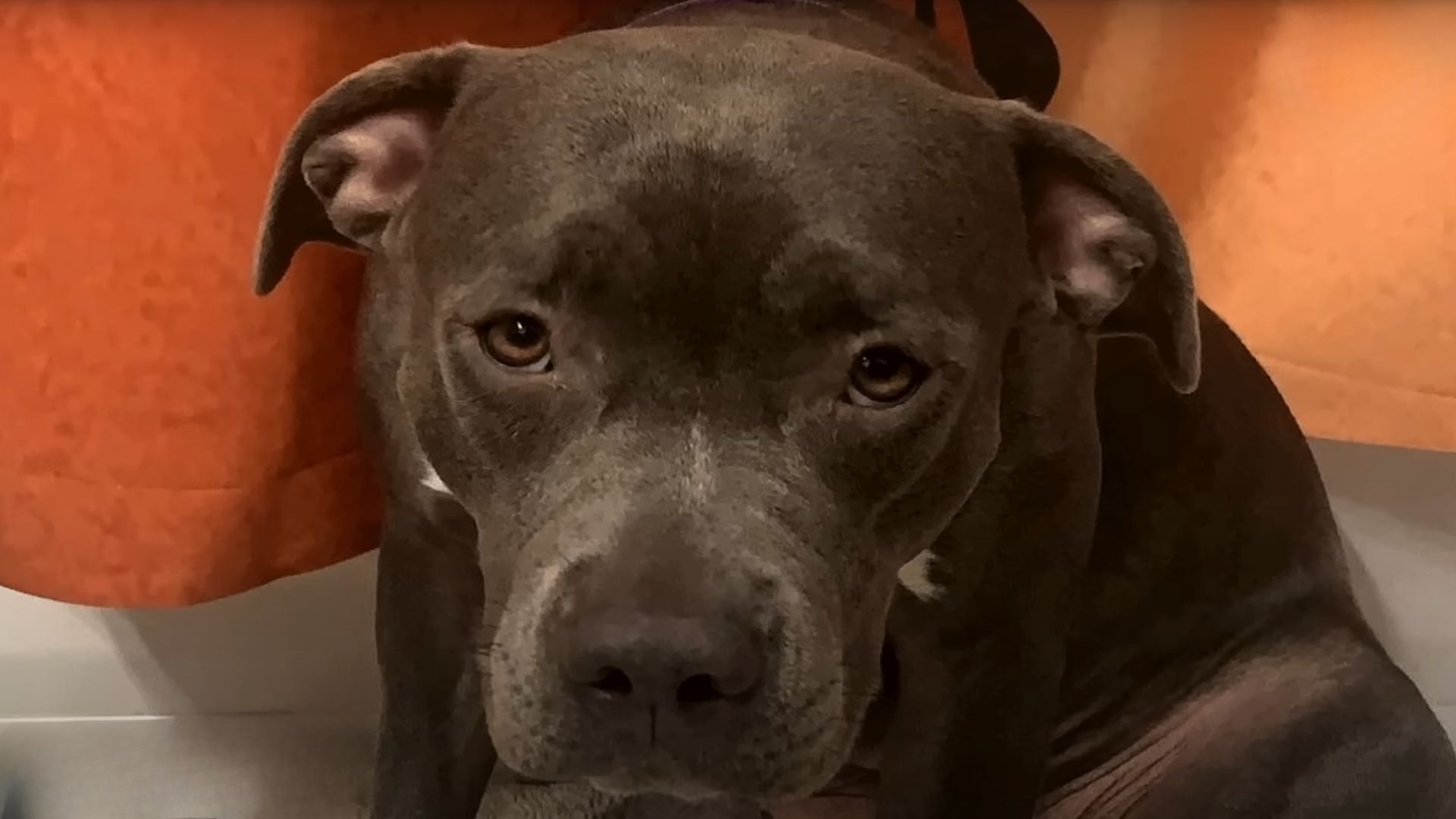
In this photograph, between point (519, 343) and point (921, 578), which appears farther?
point (921, 578)

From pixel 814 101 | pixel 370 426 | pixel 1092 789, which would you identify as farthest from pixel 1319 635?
pixel 370 426

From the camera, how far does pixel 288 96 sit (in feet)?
4.41

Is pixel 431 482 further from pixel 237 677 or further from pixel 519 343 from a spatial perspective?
pixel 237 677

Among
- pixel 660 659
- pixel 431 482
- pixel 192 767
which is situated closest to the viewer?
pixel 660 659

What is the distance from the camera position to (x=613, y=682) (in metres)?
1.15

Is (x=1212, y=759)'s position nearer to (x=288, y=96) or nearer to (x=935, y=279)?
(x=935, y=279)

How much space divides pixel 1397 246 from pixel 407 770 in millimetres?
1101

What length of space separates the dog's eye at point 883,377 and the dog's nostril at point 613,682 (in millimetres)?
274

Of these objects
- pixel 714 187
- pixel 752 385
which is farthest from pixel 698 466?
pixel 714 187

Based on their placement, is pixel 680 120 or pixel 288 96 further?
pixel 288 96

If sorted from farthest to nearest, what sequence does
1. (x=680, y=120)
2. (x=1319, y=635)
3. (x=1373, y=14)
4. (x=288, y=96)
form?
(x=1319, y=635) < (x=1373, y=14) < (x=288, y=96) < (x=680, y=120)

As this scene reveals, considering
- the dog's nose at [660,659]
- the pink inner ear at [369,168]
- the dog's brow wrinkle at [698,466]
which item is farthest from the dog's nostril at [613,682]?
the pink inner ear at [369,168]

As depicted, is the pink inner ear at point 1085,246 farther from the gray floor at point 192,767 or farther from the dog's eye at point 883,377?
the gray floor at point 192,767

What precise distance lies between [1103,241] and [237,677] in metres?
1.40
